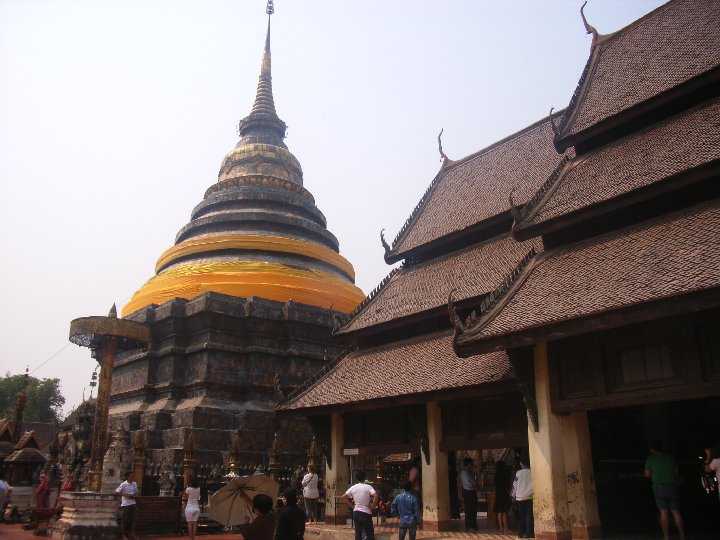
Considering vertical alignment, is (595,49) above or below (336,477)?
above

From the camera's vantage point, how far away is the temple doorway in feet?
41.2

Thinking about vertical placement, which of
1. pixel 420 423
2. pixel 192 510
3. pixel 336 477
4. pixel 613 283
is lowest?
pixel 192 510

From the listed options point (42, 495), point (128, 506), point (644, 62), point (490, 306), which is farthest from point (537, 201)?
point (42, 495)

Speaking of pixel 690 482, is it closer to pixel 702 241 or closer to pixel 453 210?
pixel 702 241

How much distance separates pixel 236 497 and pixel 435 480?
14.0 feet

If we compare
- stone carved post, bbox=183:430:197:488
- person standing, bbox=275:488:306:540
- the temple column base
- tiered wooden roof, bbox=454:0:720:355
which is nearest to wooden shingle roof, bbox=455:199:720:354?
tiered wooden roof, bbox=454:0:720:355

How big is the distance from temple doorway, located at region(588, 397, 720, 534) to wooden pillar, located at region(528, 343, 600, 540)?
10.4 feet

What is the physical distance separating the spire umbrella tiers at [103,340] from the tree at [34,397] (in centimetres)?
3949

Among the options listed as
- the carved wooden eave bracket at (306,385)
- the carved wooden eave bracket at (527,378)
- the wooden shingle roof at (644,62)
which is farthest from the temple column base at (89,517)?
the wooden shingle roof at (644,62)

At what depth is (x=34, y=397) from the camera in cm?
5450

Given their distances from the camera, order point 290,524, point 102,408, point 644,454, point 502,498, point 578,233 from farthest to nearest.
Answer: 1. point 102,408
2. point 644,454
3. point 502,498
4. point 578,233
5. point 290,524

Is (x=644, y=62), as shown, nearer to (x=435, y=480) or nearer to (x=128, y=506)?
(x=435, y=480)

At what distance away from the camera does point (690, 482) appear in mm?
13172

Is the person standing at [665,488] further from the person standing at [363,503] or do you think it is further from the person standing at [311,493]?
the person standing at [311,493]
